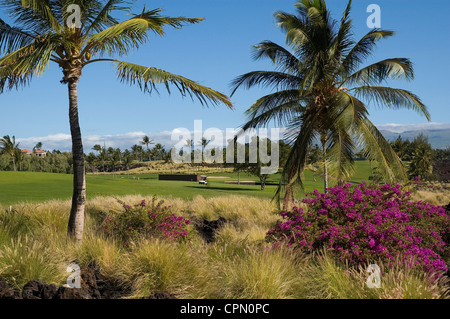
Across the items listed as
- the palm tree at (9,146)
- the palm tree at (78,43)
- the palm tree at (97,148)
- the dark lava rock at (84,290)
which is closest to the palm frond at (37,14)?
the palm tree at (78,43)

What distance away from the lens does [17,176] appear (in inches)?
1410

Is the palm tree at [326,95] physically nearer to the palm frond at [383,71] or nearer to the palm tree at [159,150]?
the palm frond at [383,71]

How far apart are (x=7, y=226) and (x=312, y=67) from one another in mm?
10010

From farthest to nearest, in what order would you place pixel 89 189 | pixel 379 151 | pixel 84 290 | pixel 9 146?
pixel 9 146, pixel 89 189, pixel 379 151, pixel 84 290

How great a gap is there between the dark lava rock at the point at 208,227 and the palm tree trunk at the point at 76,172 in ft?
12.4

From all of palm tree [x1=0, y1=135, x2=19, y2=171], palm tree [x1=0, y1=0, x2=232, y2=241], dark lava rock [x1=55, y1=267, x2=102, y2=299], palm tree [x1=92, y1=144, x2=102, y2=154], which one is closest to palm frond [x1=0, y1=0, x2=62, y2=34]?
palm tree [x1=0, y1=0, x2=232, y2=241]

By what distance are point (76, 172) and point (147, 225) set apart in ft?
6.86

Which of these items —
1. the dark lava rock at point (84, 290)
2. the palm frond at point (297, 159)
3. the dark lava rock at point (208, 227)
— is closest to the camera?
the dark lava rock at point (84, 290)

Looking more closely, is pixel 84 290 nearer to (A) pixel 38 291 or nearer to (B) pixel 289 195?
(A) pixel 38 291

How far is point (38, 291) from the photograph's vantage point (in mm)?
5348

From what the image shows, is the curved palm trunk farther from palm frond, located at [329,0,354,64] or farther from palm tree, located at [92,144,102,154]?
palm tree, located at [92,144,102,154]

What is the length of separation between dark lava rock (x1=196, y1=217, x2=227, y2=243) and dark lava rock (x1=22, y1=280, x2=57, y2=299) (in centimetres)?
649

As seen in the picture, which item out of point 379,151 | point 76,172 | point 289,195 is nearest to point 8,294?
point 76,172

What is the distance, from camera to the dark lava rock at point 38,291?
5.17 meters
